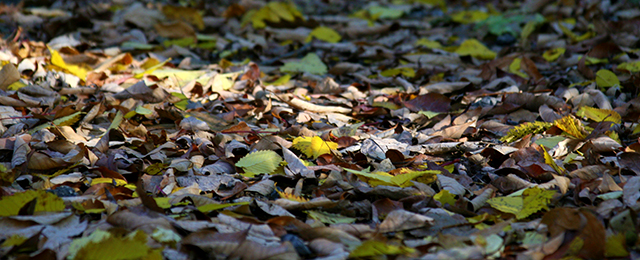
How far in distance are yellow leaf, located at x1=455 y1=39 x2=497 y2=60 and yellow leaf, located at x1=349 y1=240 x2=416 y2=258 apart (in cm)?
188

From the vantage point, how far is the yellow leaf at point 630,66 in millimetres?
2104

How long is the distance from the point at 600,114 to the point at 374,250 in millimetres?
1131

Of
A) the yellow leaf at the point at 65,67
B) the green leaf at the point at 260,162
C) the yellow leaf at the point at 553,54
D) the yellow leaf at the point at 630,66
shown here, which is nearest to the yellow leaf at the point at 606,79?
the yellow leaf at the point at 630,66

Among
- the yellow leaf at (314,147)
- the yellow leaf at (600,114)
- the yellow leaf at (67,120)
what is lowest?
the yellow leaf at (67,120)

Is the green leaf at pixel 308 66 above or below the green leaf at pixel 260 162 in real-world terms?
below

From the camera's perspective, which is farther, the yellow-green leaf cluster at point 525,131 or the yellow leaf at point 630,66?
the yellow leaf at point 630,66

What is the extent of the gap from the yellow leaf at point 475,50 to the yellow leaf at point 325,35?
0.72 metres

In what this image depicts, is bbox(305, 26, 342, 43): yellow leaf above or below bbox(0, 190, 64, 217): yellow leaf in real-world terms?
below

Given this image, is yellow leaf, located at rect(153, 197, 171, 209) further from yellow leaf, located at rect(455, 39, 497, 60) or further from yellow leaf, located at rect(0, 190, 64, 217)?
yellow leaf, located at rect(455, 39, 497, 60)

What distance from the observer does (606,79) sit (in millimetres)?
2006

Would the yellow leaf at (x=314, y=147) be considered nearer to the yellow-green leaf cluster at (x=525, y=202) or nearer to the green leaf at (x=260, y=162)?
the green leaf at (x=260, y=162)

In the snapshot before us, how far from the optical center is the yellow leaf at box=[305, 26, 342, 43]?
298 centimetres

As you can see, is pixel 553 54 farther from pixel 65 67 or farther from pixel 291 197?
pixel 65 67

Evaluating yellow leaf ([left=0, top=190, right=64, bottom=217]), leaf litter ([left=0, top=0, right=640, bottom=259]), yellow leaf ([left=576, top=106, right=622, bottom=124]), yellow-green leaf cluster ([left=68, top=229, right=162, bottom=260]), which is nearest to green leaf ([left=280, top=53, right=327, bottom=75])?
leaf litter ([left=0, top=0, right=640, bottom=259])
